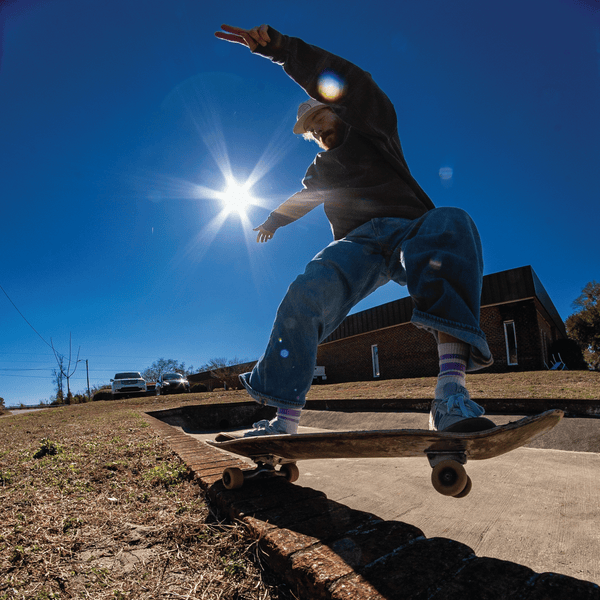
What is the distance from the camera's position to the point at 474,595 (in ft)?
2.55

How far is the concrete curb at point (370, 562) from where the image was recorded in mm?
787

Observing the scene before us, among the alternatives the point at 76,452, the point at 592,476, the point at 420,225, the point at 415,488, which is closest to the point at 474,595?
the point at 415,488

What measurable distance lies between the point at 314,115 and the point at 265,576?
2239mm

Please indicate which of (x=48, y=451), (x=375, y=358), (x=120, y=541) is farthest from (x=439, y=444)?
(x=375, y=358)

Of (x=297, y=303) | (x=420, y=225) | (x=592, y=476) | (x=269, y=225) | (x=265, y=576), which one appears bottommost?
(x=592, y=476)

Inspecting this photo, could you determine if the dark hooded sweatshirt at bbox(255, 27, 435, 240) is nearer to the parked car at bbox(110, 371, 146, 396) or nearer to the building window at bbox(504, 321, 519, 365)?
the building window at bbox(504, 321, 519, 365)

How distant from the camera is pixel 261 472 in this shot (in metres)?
1.76

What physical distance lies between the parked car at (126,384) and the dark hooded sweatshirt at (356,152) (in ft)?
67.5

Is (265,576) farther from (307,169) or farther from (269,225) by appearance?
(307,169)

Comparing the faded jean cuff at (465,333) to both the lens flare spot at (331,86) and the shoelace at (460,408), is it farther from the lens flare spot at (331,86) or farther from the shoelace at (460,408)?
the lens flare spot at (331,86)

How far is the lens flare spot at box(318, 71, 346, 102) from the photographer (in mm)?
1805

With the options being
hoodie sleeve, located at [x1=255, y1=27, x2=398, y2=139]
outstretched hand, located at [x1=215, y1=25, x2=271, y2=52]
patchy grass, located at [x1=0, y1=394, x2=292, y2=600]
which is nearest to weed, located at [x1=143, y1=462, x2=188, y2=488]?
patchy grass, located at [x1=0, y1=394, x2=292, y2=600]

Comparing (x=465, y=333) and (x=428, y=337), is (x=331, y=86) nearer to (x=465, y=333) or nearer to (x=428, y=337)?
(x=465, y=333)

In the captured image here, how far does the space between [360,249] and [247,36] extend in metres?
1.20
